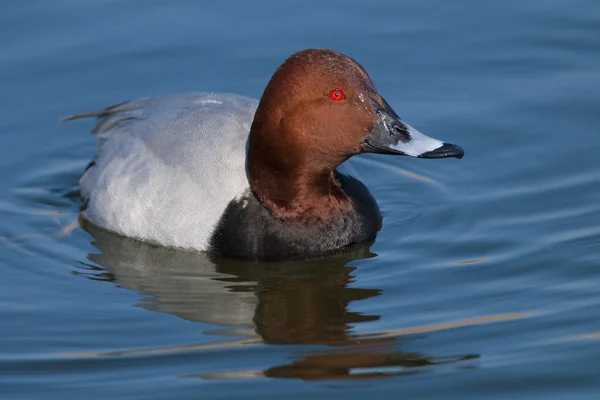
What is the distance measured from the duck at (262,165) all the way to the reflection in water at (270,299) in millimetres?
100

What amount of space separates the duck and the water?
17 cm

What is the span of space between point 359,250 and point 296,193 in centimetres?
56

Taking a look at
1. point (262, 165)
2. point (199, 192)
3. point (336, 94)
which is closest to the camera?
point (336, 94)

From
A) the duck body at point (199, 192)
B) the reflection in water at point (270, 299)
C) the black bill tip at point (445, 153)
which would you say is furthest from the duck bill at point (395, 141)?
the reflection in water at point (270, 299)

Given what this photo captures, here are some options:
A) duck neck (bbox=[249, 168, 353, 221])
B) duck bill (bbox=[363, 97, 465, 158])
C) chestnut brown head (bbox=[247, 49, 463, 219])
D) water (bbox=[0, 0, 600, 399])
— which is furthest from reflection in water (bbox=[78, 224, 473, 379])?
duck bill (bbox=[363, 97, 465, 158])

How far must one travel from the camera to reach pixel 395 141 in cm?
673

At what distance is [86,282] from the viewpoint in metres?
6.86

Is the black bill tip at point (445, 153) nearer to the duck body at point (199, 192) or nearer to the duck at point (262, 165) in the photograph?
the duck at point (262, 165)

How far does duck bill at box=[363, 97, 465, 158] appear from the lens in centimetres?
671

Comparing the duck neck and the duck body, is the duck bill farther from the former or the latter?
the duck body

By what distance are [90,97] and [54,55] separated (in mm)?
638

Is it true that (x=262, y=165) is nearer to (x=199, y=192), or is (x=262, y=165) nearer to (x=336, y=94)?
(x=199, y=192)

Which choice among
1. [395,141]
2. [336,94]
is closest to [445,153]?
[395,141]

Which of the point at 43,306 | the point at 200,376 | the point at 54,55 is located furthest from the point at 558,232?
the point at 54,55
